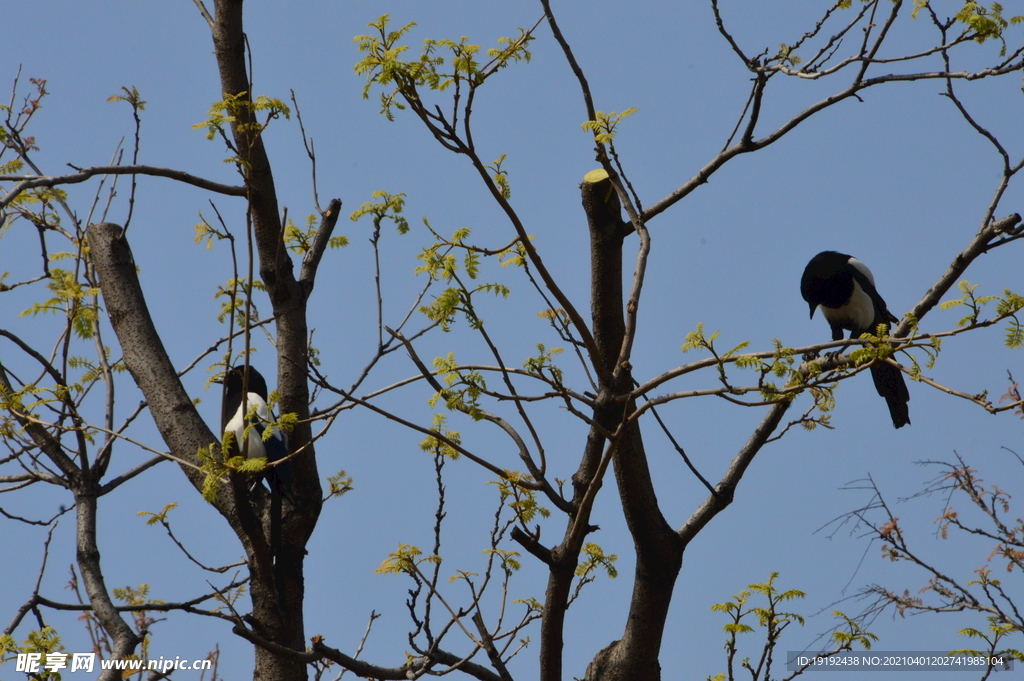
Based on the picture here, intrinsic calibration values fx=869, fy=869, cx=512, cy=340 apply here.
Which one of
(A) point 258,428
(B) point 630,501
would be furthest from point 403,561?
(A) point 258,428

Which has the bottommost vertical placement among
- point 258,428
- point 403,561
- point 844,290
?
point 403,561

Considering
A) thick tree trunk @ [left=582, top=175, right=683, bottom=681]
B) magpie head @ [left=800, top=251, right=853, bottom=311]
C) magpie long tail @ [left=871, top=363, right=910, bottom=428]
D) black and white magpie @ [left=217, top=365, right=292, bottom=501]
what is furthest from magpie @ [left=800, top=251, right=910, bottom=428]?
black and white magpie @ [left=217, top=365, right=292, bottom=501]

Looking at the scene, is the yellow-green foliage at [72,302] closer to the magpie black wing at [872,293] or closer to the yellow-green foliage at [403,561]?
the yellow-green foliage at [403,561]

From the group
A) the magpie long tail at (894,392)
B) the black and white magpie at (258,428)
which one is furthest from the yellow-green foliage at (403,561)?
the magpie long tail at (894,392)

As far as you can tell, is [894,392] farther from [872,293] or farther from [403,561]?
[403,561]

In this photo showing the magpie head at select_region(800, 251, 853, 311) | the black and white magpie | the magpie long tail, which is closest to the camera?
the black and white magpie

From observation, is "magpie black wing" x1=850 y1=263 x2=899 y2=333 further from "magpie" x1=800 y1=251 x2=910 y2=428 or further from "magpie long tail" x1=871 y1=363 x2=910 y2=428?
"magpie long tail" x1=871 y1=363 x2=910 y2=428

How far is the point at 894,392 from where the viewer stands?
4.71m

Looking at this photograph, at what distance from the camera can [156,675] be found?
10.2 ft

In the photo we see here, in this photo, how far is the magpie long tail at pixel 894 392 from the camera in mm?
4676

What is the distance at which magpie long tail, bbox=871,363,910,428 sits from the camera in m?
4.68

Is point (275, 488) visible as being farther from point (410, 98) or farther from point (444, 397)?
point (410, 98)

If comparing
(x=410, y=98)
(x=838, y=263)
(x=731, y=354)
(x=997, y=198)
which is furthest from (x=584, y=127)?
(x=838, y=263)

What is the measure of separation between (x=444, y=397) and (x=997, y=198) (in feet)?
5.91
